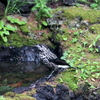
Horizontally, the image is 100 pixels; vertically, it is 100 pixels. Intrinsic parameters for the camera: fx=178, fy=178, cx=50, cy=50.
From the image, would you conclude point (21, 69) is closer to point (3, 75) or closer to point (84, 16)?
point (3, 75)

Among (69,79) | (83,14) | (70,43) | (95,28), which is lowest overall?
(69,79)

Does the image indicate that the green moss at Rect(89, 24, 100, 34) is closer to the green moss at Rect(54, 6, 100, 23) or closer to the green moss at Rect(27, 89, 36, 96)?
the green moss at Rect(54, 6, 100, 23)

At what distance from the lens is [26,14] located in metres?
10.2

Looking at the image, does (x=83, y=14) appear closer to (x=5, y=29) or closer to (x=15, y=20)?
(x=15, y=20)

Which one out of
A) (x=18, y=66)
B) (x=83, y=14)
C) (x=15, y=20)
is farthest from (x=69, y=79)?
(x=15, y=20)

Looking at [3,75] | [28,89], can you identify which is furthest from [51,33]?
[28,89]

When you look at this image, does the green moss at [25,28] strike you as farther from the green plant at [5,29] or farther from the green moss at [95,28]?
the green moss at [95,28]

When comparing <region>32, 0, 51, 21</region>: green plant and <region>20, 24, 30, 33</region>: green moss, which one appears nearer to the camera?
<region>20, 24, 30, 33</region>: green moss

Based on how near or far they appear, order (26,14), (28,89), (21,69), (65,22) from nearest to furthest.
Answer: (28,89)
(21,69)
(65,22)
(26,14)

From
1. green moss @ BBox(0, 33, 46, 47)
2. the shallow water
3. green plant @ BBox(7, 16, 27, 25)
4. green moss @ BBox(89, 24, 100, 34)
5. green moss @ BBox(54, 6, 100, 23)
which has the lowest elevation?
the shallow water

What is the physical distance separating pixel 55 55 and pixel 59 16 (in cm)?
220

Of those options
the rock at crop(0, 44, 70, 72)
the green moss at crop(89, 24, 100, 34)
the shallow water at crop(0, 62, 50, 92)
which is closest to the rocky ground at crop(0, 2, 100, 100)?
the green moss at crop(89, 24, 100, 34)

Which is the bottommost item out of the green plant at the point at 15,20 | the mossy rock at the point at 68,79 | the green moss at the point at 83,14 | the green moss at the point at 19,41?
the mossy rock at the point at 68,79

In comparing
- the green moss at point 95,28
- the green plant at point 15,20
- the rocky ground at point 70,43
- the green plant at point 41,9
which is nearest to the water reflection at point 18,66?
the rocky ground at point 70,43
